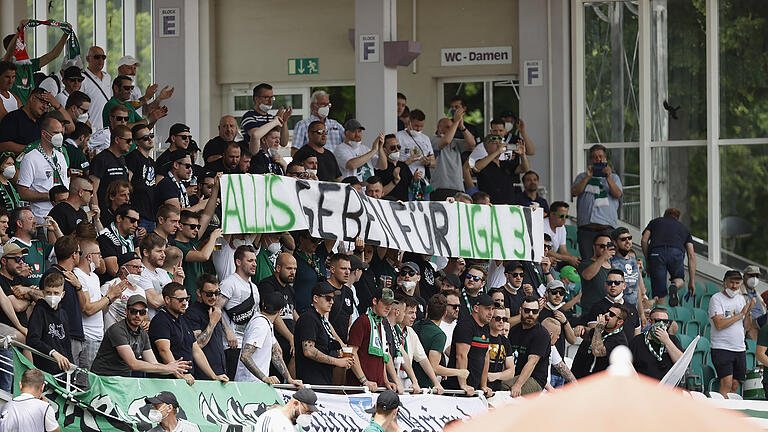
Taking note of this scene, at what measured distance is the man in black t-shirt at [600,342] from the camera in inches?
503

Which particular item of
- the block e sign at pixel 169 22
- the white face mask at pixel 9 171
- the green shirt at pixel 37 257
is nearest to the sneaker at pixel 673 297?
the block e sign at pixel 169 22

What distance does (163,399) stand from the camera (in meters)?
8.80

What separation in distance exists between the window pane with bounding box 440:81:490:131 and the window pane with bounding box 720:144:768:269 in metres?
4.68

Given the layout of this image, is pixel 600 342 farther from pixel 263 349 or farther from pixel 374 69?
pixel 374 69

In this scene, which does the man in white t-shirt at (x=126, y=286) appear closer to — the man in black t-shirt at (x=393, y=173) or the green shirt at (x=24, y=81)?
the green shirt at (x=24, y=81)

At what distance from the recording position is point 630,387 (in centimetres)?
139

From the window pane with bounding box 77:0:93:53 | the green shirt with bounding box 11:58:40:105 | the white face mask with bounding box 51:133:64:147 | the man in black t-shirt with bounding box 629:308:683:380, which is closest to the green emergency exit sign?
the window pane with bounding box 77:0:93:53

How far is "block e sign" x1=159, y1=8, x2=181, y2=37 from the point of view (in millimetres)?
18375

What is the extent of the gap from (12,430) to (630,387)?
24.3 ft

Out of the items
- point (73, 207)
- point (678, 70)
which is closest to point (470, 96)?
point (678, 70)

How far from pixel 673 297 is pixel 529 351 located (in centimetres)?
575

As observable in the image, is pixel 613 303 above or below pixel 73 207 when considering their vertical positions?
below

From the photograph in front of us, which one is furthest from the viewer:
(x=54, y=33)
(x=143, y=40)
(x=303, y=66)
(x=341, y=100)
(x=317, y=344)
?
(x=341, y=100)

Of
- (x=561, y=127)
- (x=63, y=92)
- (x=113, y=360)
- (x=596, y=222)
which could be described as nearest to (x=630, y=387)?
(x=113, y=360)
